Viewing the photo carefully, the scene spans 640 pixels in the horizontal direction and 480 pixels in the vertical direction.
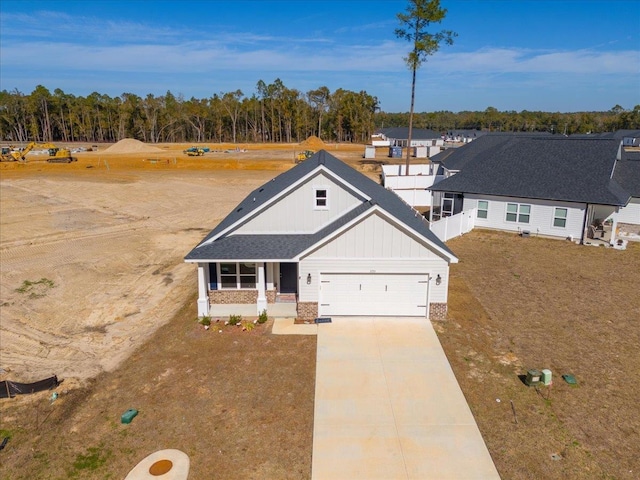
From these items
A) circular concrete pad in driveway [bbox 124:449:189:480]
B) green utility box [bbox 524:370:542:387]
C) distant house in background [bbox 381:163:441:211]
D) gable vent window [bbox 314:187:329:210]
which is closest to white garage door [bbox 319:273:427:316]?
gable vent window [bbox 314:187:329:210]

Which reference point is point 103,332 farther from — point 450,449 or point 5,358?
point 450,449

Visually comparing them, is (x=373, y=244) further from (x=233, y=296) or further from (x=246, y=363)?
(x=233, y=296)

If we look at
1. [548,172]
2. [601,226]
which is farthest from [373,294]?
[601,226]

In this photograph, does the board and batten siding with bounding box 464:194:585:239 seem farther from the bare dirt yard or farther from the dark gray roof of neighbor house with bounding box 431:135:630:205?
the bare dirt yard

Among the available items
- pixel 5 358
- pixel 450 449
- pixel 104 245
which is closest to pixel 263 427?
pixel 450 449

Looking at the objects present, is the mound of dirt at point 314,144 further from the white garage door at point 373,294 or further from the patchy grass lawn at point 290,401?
the white garage door at point 373,294

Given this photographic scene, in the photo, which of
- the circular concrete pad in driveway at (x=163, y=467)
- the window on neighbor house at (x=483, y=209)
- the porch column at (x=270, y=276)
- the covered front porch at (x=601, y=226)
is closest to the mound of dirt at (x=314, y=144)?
the window on neighbor house at (x=483, y=209)

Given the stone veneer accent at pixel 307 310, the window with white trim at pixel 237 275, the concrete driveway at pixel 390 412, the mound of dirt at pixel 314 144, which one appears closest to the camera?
the concrete driveway at pixel 390 412

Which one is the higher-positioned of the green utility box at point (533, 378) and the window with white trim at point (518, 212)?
the window with white trim at point (518, 212)
